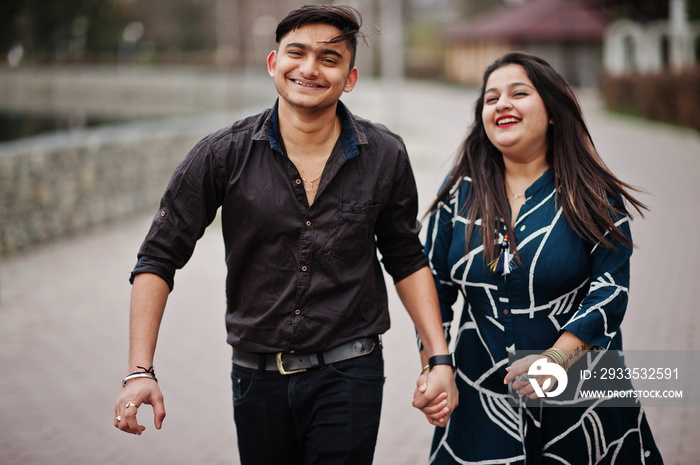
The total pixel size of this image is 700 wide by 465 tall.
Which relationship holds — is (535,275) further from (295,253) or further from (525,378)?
(295,253)

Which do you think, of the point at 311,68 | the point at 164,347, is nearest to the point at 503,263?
the point at 311,68

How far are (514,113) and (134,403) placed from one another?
1.61 meters

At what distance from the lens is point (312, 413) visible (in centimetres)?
263

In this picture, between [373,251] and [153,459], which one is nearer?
[373,251]

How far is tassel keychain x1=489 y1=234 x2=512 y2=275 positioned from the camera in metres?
2.91

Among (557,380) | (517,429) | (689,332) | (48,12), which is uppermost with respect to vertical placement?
(48,12)

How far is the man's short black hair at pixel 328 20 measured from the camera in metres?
2.60

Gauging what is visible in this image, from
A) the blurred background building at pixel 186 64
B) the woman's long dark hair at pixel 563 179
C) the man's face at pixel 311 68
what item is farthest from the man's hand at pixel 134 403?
the blurred background building at pixel 186 64

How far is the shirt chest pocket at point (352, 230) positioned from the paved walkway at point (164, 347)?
1241 mm

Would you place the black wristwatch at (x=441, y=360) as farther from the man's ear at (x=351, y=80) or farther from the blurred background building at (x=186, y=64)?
the blurred background building at (x=186, y=64)

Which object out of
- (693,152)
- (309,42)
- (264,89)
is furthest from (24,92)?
(309,42)

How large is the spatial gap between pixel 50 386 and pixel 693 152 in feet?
51.4

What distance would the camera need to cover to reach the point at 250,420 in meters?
2.65

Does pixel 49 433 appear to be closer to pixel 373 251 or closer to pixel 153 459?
pixel 153 459
